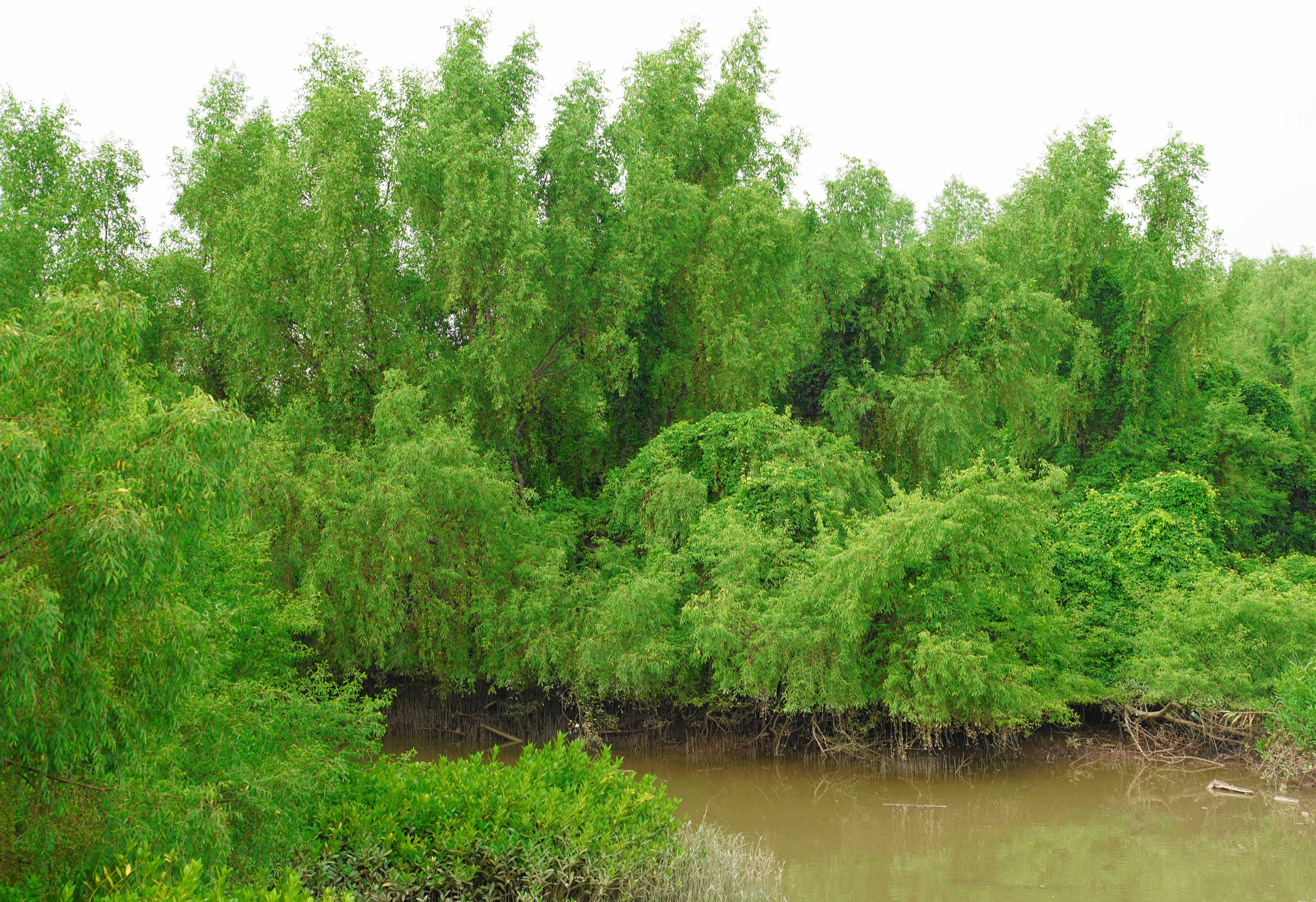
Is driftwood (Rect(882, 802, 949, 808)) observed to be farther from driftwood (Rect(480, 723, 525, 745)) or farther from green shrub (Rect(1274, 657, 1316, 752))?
driftwood (Rect(480, 723, 525, 745))

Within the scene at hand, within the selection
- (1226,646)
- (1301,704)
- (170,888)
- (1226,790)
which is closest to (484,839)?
(170,888)

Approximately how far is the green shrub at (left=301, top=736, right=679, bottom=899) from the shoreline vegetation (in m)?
0.04

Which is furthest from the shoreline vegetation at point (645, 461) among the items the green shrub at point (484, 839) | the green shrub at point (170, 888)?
the green shrub at point (170, 888)

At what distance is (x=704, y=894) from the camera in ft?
26.8

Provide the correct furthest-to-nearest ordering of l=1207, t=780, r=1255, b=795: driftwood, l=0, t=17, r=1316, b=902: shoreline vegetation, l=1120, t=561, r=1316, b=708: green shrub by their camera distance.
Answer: l=1120, t=561, r=1316, b=708: green shrub
l=1207, t=780, r=1255, b=795: driftwood
l=0, t=17, r=1316, b=902: shoreline vegetation

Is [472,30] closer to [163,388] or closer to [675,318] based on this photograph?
[675,318]

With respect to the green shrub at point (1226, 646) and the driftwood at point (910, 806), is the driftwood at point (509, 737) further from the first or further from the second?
the green shrub at point (1226, 646)

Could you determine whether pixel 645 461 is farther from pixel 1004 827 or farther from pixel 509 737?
pixel 1004 827

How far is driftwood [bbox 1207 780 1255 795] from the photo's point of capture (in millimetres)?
14172

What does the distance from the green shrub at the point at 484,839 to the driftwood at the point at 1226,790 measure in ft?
33.1

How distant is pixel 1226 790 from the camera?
14.4 m

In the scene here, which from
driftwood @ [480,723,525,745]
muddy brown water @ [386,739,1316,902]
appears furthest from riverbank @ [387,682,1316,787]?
muddy brown water @ [386,739,1316,902]

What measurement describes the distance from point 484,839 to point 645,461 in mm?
11121

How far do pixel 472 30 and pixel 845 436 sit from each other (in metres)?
10.9
